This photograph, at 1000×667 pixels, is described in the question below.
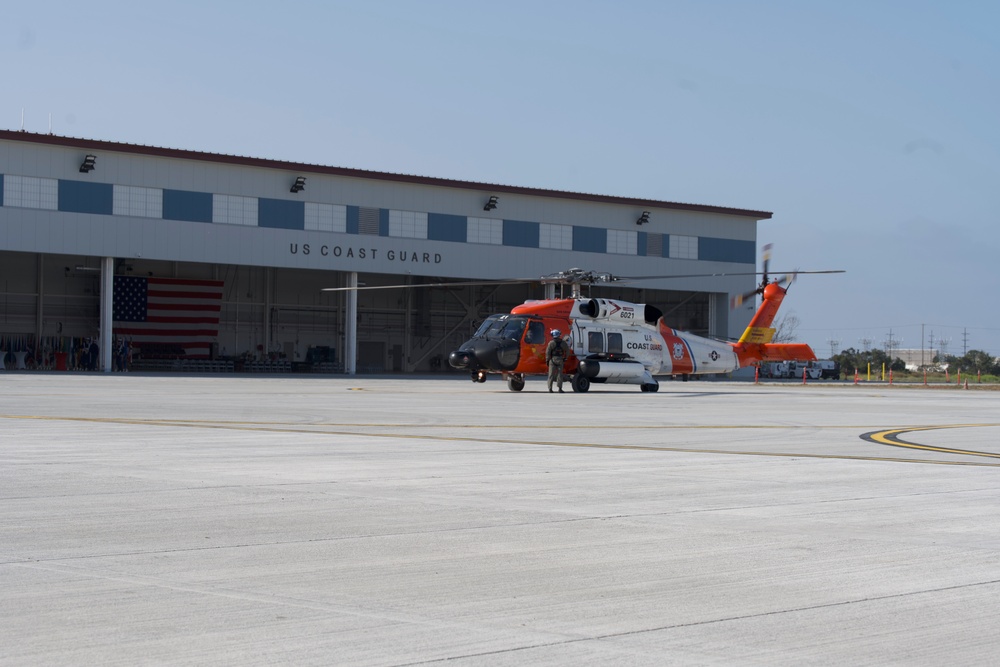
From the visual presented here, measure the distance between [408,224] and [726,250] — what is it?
62.3ft

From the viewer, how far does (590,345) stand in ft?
106

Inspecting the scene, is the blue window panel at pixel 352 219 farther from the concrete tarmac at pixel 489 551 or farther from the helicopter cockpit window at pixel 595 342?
the concrete tarmac at pixel 489 551

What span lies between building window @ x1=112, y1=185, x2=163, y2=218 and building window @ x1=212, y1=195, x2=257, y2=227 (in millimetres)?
2407

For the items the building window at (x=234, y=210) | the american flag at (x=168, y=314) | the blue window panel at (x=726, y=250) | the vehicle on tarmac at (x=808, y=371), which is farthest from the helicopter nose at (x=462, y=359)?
the vehicle on tarmac at (x=808, y=371)

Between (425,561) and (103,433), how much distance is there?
8833 millimetres

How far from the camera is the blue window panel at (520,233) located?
182 ft

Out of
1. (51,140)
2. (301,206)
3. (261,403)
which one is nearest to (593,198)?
(301,206)

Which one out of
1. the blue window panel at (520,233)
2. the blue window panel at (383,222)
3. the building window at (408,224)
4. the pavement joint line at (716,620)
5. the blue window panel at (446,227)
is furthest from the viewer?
the blue window panel at (520,233)

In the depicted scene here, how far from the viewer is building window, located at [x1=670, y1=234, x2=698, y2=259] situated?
5969 centimetres

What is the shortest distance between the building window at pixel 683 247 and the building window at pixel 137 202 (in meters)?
27.0

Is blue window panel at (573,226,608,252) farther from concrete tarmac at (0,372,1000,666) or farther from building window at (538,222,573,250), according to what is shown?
concrete tarmac at (0,372,1000,666)

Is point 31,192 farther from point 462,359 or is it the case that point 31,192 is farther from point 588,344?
point 588,344

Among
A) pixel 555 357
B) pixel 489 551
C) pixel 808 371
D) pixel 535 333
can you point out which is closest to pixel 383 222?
pixel 535 333

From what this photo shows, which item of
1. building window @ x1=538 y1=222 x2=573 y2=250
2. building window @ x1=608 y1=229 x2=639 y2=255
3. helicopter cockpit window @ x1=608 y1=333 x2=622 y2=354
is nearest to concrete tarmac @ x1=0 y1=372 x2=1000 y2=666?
helicopter cockpit window @ x1=608 y1=333 x2=622 y2=354
